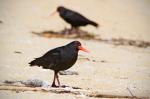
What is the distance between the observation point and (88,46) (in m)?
3.50

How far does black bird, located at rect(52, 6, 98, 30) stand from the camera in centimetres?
366

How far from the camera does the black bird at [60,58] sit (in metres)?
3.04

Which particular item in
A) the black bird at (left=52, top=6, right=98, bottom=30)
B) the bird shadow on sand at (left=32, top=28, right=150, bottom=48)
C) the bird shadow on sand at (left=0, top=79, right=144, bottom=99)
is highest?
the black bird at (left=52, top=6, right=98, bottom=30)

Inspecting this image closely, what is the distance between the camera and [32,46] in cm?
Result: 337

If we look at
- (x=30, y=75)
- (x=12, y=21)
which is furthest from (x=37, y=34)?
(x=30, y=75)

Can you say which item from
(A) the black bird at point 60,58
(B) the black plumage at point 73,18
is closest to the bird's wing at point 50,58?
(A) the black bird at point 60,58

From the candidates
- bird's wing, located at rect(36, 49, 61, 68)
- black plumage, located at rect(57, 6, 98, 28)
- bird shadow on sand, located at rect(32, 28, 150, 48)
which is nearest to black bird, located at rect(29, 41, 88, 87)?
bird's wing, located at rect(36, 49, 61, 68)

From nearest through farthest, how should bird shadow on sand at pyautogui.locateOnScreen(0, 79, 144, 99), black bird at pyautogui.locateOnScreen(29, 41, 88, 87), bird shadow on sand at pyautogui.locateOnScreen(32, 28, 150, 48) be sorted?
bird shadow on sand at pyautogui.locateOnScreen(0, 79, 144, 99) → black bird at pyautogui.locateOnScreen(29, 41, 88, 87) → bird shadow on sand at pyautogui.locateOnScreen(32, 28, 150, 48)

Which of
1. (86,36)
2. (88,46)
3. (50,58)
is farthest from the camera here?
(86,36)

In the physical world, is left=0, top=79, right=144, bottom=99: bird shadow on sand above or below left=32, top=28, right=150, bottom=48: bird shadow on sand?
below

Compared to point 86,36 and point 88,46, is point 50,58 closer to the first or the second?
point 88,46

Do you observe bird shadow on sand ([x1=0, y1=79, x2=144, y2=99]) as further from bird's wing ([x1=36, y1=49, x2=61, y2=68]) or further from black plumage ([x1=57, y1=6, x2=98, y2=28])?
black plumage ([x1=57, y1=6, x2=98, y2=28])

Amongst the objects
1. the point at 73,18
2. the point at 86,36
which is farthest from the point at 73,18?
the point at 86,36

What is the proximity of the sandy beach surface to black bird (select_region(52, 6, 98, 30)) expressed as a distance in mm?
45
